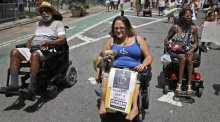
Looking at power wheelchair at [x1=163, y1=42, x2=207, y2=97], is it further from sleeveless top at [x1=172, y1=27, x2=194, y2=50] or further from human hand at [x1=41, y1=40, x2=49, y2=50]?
human hand at [x1=41, y1=40, x2=49, y2=50]

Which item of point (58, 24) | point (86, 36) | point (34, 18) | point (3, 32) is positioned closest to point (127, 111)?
point (58, 24)

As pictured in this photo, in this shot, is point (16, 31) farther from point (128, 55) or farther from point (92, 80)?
point (128, 55)

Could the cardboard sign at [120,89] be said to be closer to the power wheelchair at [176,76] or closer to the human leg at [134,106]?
the human leg at [134,106]

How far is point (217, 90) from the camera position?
6262 millimetres

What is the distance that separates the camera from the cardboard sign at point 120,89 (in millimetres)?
4258

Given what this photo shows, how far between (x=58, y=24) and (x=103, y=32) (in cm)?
817

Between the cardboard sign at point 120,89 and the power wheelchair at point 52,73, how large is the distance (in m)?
1.34

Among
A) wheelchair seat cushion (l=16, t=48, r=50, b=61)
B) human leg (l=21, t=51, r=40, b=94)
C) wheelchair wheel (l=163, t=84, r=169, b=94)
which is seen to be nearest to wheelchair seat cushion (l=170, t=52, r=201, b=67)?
wheelchair wheel (l=163, t=84, r=169, b=94)

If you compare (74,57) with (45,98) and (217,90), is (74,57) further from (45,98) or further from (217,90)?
(217,90)

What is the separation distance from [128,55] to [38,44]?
5.93 ft

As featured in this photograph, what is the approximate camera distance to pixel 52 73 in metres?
5.64

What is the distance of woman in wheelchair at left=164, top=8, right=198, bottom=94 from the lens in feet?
18.6

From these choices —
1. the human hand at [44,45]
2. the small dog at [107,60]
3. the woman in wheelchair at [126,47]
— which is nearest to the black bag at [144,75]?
the woman in wheelchair at [126,47]

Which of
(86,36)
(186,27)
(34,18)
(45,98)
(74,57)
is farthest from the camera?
(34,18)
